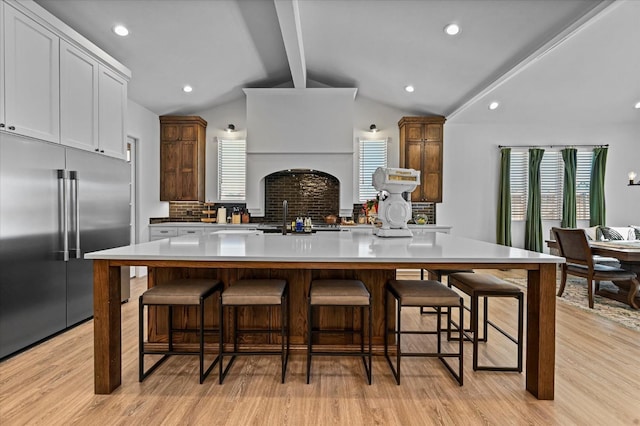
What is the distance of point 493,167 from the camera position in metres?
6.29

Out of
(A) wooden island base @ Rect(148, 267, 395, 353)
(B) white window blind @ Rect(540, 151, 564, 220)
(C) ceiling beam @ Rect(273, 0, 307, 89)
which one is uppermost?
(C) ceiling beam @ Rect(273, 0, 307, 89)

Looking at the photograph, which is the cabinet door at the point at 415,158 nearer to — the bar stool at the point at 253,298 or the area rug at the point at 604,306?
the area rug at the point at 604,306

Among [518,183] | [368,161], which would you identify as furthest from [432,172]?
[518,183]

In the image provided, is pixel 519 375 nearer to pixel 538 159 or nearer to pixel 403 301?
pixel 403 301

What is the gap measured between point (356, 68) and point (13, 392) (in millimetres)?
5171

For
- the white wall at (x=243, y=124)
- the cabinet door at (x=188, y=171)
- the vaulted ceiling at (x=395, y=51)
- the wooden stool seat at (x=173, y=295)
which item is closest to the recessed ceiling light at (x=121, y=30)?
the vaulted ceiling at (x=395, y=51)

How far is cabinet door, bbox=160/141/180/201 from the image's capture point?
582 centimetres

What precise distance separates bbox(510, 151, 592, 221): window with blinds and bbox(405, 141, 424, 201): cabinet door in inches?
73.3

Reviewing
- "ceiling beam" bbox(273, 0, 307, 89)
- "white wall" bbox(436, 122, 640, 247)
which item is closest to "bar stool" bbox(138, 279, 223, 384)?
"ceiling beam" bbox(273, 0, 307, 89)

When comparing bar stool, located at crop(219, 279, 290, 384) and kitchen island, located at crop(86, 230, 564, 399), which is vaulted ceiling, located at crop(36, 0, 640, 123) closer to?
kitchen island, located at crop(86, 230, 564, 399)

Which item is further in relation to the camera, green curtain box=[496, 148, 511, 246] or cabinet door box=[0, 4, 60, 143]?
green curtain box=[496, 148, 511, 246]

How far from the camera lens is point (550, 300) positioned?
1.98 m

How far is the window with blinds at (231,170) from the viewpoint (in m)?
6.18

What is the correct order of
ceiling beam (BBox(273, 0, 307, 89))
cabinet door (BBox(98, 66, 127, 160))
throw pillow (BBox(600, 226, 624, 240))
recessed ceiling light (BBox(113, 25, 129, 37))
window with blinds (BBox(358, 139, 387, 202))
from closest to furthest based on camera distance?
ceiling beam (BBox(273, 0, 307, 89))
cabinet door (BBox(98, 66, 127, 160))
recessed ceiling light (BBox(113, 25, 129, 37))
throw pillow (BBox(600, 226, 624, 240))
window with blinds (BBox(358, 139, 387, 202))
